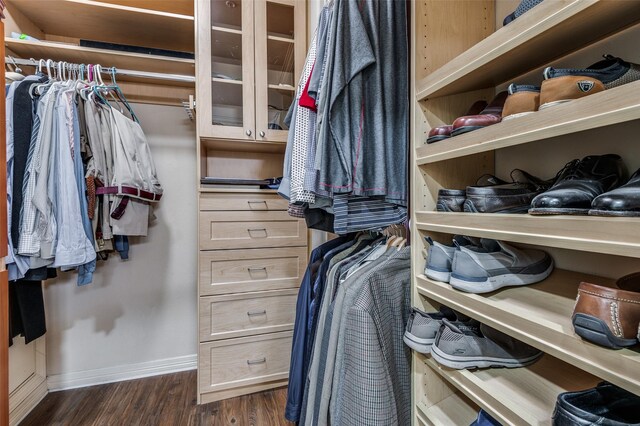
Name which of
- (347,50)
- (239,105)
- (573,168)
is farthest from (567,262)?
(239,105)

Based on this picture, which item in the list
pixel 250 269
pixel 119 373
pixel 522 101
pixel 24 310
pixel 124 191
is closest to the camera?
pixel 522 101

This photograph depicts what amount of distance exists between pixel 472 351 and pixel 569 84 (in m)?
0.52

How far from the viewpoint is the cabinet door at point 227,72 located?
57.7 inches

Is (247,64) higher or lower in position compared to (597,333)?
higher

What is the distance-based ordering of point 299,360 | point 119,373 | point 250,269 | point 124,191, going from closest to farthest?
point 299,360, point 124,191, point 250,269, point 119,373

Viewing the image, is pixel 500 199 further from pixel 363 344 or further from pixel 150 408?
pixel 150 408

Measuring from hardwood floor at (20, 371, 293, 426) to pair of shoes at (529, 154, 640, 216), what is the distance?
58.8 inches

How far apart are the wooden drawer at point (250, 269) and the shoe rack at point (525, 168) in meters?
0.97

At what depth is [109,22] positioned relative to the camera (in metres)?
1.52

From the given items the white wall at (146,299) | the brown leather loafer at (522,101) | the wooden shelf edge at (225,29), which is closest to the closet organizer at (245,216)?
the wooden shelf edge at (225,29)

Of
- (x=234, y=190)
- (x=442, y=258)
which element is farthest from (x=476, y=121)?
(x=234, y=190)

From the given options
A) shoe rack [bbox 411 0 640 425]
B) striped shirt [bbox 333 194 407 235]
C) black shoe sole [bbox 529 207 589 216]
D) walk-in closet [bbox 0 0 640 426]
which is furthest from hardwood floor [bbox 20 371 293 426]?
black shoe sole [bbox 529 207 589 216]

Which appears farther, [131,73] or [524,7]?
[131,73]

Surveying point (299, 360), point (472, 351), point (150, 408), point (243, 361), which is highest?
point (472, 351)
